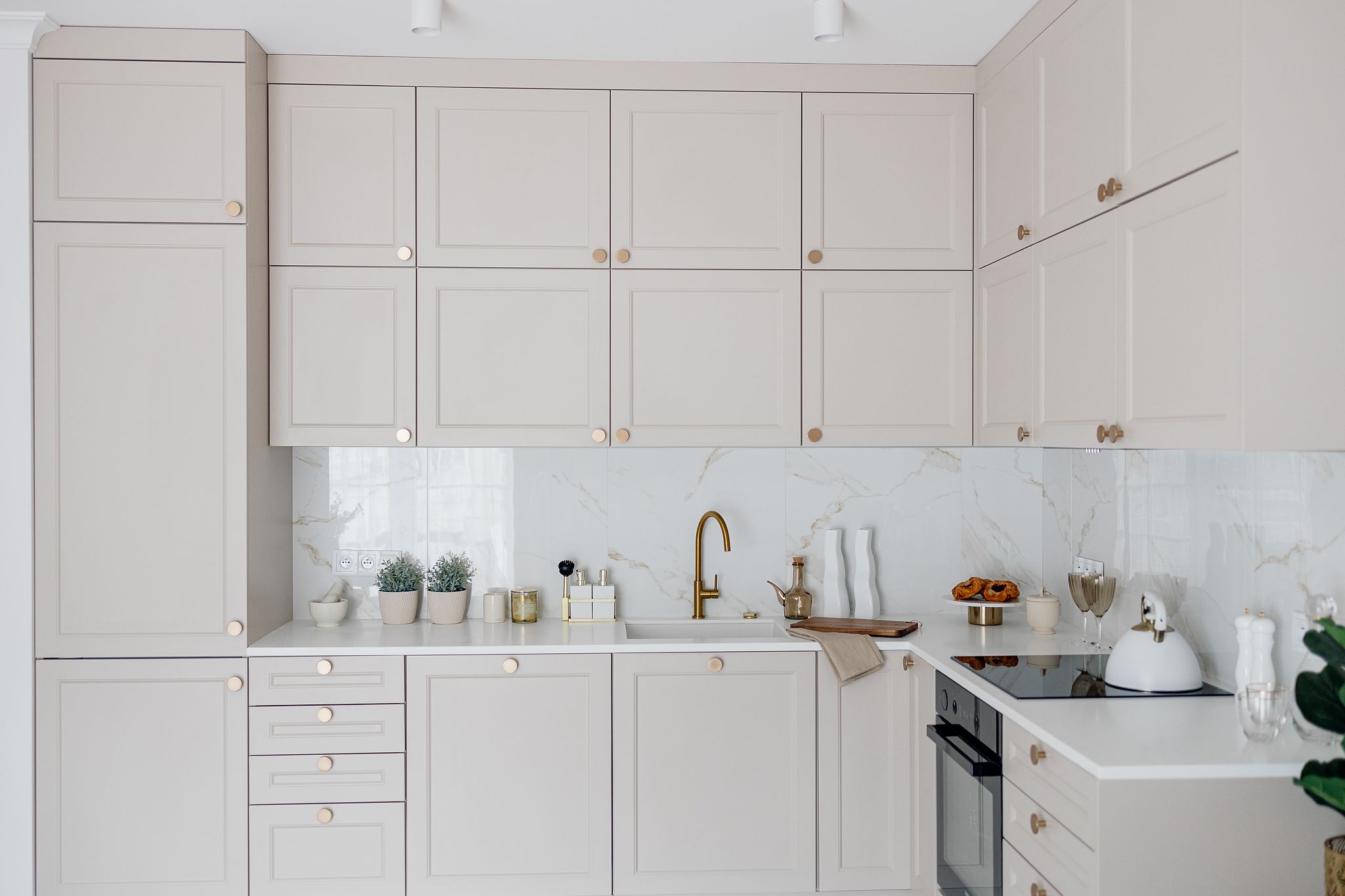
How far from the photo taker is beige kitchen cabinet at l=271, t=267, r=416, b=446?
2.77m

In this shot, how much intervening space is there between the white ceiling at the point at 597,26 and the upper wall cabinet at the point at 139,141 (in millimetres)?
139

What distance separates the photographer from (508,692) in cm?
264

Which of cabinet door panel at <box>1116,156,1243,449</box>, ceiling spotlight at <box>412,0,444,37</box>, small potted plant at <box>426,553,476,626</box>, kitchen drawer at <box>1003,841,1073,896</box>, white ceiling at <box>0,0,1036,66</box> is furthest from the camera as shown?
small potted plant at <box>426,553,476,626</box>

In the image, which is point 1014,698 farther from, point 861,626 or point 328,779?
point 328,779

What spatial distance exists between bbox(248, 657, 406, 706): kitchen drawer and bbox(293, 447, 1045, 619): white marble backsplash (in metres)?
0.48

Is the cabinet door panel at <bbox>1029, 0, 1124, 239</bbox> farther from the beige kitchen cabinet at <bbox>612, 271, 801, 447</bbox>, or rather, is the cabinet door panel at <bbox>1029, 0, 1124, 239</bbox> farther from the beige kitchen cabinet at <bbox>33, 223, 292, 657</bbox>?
the beige kitchen cabinet at <bbox>33, 223, 292, 657</bbox>

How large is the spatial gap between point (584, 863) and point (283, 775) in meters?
0.87

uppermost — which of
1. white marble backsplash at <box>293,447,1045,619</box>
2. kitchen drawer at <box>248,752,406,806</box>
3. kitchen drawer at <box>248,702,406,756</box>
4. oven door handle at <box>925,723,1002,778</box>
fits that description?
white marble backsplash at <box>293,447,1045,619</box>

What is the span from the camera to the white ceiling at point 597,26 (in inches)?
97.1

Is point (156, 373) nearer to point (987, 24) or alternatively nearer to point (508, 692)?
point (508, 692)

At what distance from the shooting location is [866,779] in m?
2.70

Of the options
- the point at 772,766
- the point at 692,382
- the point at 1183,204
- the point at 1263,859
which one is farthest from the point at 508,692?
the point at 1183,204

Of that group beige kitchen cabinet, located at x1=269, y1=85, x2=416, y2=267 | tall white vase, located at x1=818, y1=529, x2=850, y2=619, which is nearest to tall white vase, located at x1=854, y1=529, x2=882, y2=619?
tall white vase, located at x1=818, y1=529, x2=850, y2=619

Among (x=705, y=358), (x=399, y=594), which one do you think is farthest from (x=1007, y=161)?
(x=399, y=594)
